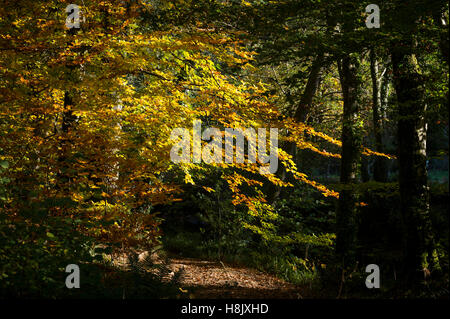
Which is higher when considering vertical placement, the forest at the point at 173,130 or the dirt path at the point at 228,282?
the forest at the point at 173,130

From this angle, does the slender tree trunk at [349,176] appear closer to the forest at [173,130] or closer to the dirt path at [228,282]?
the forest at [173,130]

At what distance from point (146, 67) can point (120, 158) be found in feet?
6.94

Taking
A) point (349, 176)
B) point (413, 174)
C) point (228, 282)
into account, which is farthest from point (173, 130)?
point (413, 174)

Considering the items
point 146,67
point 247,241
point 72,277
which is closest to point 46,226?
point 72,277

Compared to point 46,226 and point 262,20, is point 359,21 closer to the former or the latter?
point 262,20

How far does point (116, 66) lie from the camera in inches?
259

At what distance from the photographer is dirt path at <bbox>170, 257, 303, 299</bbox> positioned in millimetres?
6453

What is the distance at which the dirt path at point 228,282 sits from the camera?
645cm

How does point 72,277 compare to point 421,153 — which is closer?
point 72,277
